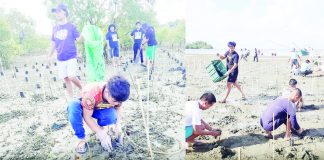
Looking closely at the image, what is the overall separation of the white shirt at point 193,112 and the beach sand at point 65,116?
0.78 ft

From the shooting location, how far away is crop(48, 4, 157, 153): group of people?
2643mm

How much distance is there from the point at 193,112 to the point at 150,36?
84cm

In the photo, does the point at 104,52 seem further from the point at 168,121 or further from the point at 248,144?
the point at 248,144

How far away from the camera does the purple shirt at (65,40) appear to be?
9.64 ft

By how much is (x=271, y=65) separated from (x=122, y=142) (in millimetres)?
1884

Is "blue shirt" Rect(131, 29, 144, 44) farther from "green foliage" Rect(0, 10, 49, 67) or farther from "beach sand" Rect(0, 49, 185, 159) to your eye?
"green foliage" Rect(0, 10, 49, 67)

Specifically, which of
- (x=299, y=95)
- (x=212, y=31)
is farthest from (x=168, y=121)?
(x=299, y=95)

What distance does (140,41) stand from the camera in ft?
10.3

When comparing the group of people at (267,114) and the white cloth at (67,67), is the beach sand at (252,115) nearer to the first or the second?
the group of people at (267,114)

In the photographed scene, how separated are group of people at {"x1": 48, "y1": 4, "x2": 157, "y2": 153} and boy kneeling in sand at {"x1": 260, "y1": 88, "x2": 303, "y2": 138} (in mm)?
1277

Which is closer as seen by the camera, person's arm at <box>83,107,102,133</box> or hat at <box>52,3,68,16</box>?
person's arm at <box>83,107,102,133</box>

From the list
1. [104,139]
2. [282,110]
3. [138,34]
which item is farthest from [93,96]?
[282,110]

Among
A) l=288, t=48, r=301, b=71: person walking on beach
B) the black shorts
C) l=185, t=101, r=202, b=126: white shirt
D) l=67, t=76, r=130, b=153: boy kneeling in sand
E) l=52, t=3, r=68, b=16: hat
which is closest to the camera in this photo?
l=67, t=76, r=130, b=153: boy kneeling in sand

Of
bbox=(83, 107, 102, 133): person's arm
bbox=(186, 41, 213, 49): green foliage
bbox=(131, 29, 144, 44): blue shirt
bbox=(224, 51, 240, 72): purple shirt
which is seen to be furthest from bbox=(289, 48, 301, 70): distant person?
bbox=(83, 107, 102, 133): person's arm
